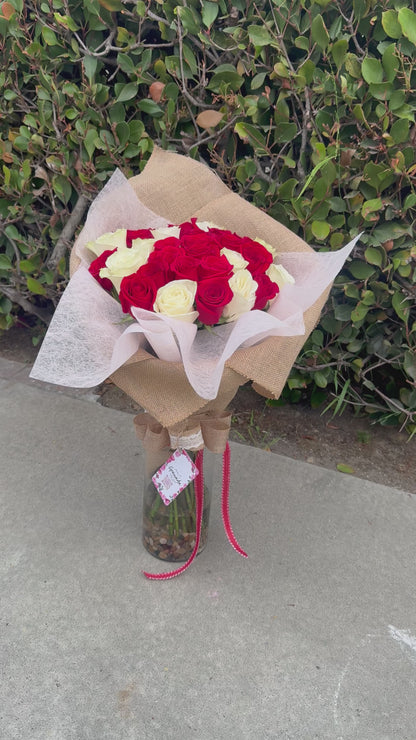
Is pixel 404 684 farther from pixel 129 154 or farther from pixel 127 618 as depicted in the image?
pixel 129 154

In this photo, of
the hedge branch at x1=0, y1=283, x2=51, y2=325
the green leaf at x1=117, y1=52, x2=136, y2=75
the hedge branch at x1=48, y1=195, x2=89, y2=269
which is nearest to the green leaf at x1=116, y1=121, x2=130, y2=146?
the green leaf at x1=117, y1=52, x2=136, y2=75

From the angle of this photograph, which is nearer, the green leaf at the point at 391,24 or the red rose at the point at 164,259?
the red rose at the point at 164,259

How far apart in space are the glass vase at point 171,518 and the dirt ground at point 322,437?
67cm

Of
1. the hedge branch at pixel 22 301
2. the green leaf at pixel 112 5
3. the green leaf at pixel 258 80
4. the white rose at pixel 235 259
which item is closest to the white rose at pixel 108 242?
the white rose at pixel 235 259

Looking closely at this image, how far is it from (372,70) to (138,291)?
1202 mm

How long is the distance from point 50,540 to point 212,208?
3.64 feet

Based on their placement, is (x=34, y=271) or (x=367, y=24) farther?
(x=34, y=271)

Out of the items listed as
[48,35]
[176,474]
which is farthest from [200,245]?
[48,35]

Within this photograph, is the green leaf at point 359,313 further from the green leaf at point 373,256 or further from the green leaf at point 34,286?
the green leaf at point 34,286

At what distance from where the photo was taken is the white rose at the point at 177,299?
3.76ft

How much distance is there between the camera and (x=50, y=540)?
1.77 m

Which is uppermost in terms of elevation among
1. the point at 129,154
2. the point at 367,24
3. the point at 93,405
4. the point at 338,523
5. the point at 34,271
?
the point at 367,24

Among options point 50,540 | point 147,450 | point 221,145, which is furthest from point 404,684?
point 221,145

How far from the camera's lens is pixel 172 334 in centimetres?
118
